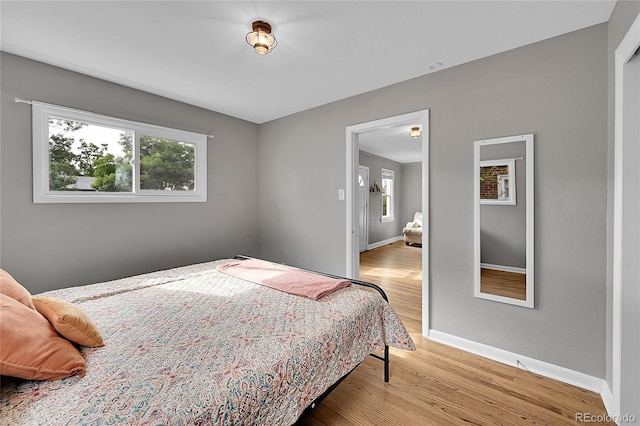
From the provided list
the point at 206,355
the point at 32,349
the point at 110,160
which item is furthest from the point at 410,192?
the point at 32,349

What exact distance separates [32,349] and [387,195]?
7.73m

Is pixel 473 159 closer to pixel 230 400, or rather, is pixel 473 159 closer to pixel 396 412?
pixel 396 412

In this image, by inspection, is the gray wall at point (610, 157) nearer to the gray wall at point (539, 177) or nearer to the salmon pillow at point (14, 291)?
the gray wall at point (539, 177)

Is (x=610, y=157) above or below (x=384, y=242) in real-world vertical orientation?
above

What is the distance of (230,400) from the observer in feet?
3.21

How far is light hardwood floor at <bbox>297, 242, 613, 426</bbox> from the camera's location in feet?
5.31

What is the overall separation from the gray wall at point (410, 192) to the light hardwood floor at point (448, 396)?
6.37 meters

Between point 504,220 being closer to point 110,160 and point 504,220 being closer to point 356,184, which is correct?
point 356,184

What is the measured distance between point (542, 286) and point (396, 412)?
1.46 metres

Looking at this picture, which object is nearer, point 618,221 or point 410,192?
point 618,221

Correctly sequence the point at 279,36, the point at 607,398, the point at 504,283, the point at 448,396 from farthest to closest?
the point at 504,283 < the point at 279,36 < the point at 448,396 < the point at 607,398

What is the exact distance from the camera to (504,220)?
2.19 m

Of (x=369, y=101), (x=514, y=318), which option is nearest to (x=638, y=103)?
(x=514, y=318)

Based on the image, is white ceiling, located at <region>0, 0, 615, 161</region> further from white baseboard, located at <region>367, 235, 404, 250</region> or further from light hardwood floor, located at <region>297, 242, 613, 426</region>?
white baseboard, located at <region>367, 235, 404, 250</region>
